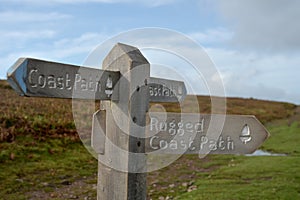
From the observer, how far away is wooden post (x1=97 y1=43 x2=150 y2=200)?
308 cm

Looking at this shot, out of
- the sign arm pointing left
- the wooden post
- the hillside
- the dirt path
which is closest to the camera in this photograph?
the sign arm pointing left

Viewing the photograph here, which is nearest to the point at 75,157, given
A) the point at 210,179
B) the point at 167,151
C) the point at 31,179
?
the point at 31,179

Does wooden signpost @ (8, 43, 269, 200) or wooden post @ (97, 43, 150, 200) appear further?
wooden post @ (97, 43, 150, 200)

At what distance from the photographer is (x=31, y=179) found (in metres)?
9.44

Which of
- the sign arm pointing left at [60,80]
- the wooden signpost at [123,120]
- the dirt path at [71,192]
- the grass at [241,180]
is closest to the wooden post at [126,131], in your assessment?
the wooden signpost at [123,120]

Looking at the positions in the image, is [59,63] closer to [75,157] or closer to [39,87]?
[39,87]

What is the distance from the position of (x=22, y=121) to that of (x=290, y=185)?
10810 millimetres

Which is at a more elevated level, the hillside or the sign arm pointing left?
the sign arm pointing left

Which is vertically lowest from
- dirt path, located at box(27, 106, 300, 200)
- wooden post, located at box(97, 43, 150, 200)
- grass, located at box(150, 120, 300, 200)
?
dirt path, located at box(27, 106, 300, 200)

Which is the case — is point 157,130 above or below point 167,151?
above

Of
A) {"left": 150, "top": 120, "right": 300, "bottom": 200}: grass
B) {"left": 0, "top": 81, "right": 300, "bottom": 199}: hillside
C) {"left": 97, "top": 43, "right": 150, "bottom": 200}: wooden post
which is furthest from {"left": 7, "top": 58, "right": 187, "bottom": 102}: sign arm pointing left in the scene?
{"left": 0, "top": 81, "right": 300, "bottom": 199}: hillside

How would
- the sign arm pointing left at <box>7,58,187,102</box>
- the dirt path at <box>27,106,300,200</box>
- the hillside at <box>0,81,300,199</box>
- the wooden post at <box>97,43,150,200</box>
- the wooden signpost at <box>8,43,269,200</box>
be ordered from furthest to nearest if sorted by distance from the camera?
the hillside at <box>0,81,300,199</box> → the dirt path at <box>27,106,300,200</box> → the wooden post at <box>97,43,150,200</box> → the wooden signpost at <box>8,43,269,200</box> → the sign arm pointing left at <box>7,58,187,102</box>

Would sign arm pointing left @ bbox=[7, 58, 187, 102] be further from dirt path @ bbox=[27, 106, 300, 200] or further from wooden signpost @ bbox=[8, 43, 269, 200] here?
dirt path @ bbox=[27, 106, 300, 200]

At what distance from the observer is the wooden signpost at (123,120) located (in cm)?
292
